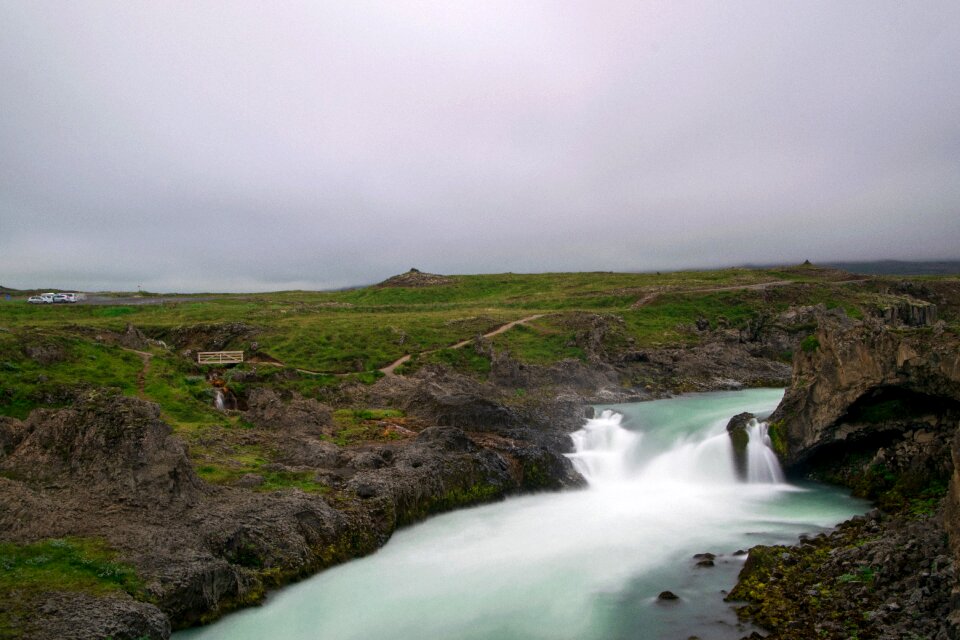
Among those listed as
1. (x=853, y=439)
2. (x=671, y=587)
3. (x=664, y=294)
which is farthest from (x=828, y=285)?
(x=671, y=587)

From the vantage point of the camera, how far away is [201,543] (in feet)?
66.8

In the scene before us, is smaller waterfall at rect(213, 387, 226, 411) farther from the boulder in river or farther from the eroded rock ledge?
the eroded rock ledge

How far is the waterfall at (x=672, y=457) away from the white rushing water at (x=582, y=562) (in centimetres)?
9

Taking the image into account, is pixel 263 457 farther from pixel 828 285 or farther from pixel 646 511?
pixel 828 285

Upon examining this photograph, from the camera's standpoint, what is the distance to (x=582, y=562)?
23.8 m

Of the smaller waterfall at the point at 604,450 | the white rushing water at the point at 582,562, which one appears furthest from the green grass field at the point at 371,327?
the smaller waterfall at the point at 604,450

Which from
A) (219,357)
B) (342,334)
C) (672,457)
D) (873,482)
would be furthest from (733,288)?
(219,357)

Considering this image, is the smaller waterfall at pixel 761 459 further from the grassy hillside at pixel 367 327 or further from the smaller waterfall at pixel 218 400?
the smaller waterfall at pixel 218 400

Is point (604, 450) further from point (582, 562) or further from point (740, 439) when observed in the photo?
point (582, 562)

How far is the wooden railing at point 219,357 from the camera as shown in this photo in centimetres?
5421

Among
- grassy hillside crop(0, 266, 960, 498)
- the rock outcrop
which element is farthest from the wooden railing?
the rock outcrop

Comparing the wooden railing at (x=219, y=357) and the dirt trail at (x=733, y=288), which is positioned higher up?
the dirt trail at (x=733, y=288)

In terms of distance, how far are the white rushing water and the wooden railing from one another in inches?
1335

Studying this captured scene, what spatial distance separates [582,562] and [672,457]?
15.1m
